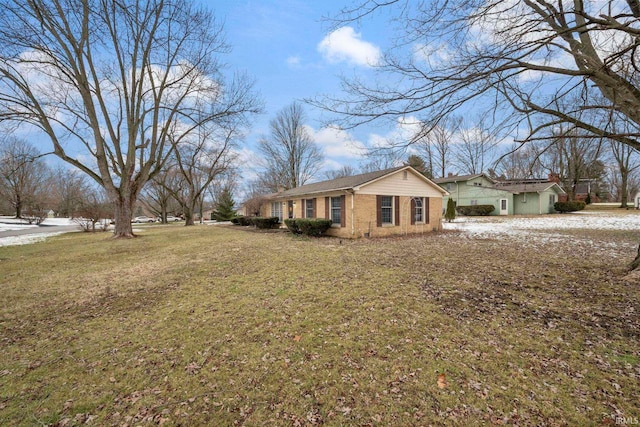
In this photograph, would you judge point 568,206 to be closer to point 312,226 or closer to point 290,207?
point 290,207

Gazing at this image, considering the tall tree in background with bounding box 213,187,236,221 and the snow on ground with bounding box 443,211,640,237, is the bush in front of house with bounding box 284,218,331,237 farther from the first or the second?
the tall tree in background with bounding box 213,187,236,221

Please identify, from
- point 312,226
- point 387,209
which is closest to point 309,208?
point 312,226

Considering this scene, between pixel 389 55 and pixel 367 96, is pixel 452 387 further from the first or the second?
pixel 389 55

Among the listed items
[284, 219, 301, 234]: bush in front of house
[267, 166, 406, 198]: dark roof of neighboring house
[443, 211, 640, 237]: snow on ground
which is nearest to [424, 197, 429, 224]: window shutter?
[443, 211, 640, 237]: snow on ground

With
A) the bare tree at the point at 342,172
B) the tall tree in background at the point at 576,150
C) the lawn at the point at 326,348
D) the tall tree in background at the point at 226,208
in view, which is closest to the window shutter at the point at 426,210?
the tall tree in background at the point at 576,150

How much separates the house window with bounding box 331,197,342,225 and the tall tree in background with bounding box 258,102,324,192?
17.3m

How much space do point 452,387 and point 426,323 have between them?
1.29 meters

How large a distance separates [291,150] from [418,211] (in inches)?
809

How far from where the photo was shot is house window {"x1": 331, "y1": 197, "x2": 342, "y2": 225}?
1359 centimetres

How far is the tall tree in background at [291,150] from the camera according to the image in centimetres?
3112

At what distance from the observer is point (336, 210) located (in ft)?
45.7

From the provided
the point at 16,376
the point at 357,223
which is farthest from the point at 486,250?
the point at 16,376

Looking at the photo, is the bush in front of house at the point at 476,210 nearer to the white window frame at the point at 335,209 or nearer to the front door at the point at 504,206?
the front door at the point at 504,206

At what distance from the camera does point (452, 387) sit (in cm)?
245
